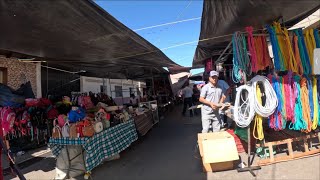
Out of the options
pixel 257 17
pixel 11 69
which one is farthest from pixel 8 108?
pixel 257 17

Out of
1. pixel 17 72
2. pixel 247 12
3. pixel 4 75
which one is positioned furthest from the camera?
pixel 17 72

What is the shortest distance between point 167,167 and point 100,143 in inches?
57.5

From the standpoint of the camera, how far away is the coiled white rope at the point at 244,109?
17.0 feet

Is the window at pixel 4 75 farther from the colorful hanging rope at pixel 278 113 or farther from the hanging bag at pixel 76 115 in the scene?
the colorful hanging rope at pixel 278 113

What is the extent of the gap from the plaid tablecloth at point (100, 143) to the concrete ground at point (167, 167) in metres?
0.32

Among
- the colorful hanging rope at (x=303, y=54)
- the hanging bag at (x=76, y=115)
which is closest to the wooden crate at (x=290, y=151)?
the colorful hanging rope at (x=303, y=54)

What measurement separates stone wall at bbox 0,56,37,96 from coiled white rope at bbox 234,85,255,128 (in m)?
7.76

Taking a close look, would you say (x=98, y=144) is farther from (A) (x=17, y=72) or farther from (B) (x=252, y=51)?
(A) (x=17, y=72)

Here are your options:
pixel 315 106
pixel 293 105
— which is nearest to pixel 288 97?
pixel 293 105

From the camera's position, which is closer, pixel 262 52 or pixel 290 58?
pixel 290 58

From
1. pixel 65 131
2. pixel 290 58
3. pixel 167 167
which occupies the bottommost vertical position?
pixel 167 167

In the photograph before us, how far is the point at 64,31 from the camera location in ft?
14.8

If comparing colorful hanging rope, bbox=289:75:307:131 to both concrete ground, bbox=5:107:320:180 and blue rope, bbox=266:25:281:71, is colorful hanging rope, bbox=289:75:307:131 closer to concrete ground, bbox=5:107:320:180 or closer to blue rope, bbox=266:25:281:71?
blue rope, bbox=266:25:281:71

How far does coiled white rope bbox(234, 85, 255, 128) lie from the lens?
518 cm
